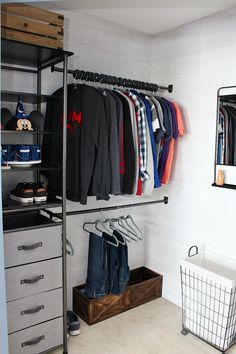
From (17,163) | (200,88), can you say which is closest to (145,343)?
(17,163)

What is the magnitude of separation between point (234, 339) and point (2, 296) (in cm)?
162

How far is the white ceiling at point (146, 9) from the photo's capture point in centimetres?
215

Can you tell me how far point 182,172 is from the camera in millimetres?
2691

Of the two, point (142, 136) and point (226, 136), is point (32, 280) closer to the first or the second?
point (142, 136)

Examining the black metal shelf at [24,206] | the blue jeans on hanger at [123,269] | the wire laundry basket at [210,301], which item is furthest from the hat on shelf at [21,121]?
the wire laundry basket at [210,301]

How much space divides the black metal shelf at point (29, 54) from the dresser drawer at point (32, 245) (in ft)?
3.42

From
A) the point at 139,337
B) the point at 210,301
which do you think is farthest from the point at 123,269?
the point at 210,301

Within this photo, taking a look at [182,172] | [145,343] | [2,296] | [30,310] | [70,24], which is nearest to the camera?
[2,296]

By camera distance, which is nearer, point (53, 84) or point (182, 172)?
point (53, 84)

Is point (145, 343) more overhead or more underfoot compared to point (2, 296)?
more underfoot

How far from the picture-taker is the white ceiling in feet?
7.07

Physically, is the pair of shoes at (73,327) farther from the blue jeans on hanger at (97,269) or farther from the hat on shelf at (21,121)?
the hat on shelf at (21,121)

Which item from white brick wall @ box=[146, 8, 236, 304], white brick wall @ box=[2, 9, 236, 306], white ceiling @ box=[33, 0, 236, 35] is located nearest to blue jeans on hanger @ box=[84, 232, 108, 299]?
white brick wall @ box=[2, 9, 236, 306]

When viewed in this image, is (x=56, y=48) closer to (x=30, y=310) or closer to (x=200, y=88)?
(x=200, y=88)
